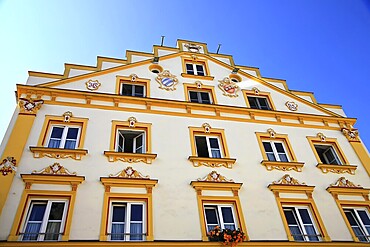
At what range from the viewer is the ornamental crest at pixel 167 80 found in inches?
644

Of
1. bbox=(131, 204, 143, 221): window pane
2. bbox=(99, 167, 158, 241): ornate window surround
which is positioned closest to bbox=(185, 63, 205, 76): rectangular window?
bbox=(99, 167, 158, 241): ornate window surround

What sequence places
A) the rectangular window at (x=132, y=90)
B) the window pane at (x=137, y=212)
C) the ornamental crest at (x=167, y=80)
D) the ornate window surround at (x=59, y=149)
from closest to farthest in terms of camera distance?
the window pane at (x=137, y=212)
the ornate window surround at (x=59, y=149)
the rectangular window at (x=132, y=90)
the ornamental crest at (x=167, y=80)

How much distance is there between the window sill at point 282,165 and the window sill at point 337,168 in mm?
1062

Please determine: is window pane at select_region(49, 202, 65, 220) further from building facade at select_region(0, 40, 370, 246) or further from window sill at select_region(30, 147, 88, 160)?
window sill at select_region(30, 147, 88, 160)

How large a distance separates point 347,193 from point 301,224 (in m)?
3.14

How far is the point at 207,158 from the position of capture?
42.7 feet

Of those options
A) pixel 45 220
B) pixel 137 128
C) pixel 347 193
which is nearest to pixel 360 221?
pixel 347 193

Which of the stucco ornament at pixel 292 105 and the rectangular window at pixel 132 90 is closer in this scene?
the rectangular window at pixel 132 90

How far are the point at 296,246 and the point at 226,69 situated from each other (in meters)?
11.2

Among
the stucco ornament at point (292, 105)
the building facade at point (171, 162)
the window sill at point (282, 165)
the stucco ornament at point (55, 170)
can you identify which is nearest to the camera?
the building facade at point (171, 162)

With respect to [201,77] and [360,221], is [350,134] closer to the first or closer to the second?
[360,221]

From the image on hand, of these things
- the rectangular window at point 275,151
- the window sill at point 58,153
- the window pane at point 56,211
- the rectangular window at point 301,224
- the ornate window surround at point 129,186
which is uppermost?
the rectangular window at point 275,151

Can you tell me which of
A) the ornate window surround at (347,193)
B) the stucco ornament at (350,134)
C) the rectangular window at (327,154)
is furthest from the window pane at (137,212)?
the stucco ornament at (350,134)

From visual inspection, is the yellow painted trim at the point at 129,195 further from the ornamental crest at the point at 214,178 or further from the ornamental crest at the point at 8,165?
the ornamental crest at the point at 8,165
